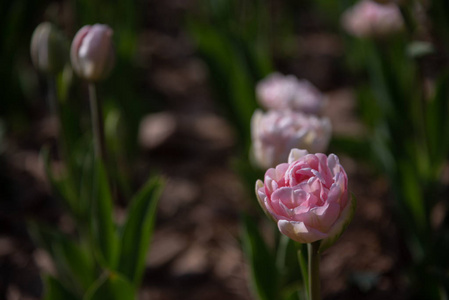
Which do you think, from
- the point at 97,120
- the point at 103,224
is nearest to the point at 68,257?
the point at 103,224

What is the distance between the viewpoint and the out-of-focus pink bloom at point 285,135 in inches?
35.1

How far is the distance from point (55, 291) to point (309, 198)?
1.85ft

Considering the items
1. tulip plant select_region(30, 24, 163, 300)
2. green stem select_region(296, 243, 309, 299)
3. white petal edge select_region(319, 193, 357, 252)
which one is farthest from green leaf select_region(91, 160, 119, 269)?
white petal edge select_region(319, 193, 357, 252)

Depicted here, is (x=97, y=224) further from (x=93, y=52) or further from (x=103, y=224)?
(x=93, y=52)

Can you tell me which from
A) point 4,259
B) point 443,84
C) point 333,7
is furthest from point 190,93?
point 443,84

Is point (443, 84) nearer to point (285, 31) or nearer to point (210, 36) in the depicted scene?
point (210, 36)

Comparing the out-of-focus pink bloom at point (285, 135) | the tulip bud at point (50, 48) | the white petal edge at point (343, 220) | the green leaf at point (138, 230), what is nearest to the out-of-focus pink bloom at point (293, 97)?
the out-of-focus pink bloom at point (285, 135)

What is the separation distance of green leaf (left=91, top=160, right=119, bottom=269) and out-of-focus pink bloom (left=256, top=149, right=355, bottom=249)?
433 millimetres

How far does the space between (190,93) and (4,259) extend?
1053 mm

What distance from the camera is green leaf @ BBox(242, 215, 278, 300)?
100cm

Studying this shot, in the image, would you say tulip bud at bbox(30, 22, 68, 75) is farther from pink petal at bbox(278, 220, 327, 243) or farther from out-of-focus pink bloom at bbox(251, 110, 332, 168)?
pink petal at bbox(278, 220, 327, 243)

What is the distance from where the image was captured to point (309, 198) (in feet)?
2.02

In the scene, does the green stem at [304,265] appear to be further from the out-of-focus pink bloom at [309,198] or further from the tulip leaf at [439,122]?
the tulip leaf at [439,122]

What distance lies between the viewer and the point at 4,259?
1381 millimetres
